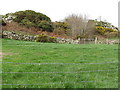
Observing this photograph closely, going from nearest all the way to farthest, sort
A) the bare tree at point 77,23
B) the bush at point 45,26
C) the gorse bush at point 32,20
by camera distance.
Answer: the gorse bush at point 32,20 → the bush at point 45,26 → the bare tree at point 77,23

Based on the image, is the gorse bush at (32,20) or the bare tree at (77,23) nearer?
the gorse bush at (32,20)

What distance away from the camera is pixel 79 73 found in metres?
4.54

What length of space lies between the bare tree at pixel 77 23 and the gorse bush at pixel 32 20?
2.91m

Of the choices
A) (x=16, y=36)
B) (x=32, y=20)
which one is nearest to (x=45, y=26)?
(x=32, y=20)

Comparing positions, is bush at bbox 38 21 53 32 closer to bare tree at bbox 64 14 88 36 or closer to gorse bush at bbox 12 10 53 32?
gorse bush at bbox 12 10 53 32

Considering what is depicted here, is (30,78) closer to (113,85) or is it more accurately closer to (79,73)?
(79,73)

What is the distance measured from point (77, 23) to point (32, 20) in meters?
5.98

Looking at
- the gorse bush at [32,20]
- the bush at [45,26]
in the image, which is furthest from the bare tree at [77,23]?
the bush at [45,26]

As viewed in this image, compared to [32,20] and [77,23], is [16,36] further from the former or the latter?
[77,23]

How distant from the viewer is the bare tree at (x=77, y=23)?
20750 mm

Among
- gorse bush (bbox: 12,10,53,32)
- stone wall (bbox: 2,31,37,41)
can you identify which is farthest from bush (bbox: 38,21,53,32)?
stone wall (bbox: 2,31,37,41)

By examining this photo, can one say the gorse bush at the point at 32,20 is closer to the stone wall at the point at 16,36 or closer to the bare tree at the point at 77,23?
the bare tree at the point at 77,23

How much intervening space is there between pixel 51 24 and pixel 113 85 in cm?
1710

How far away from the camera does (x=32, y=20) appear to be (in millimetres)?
20344
